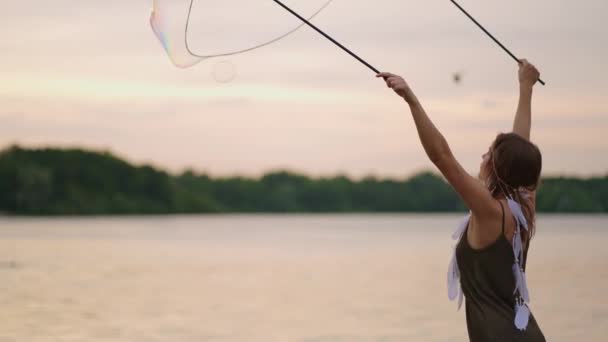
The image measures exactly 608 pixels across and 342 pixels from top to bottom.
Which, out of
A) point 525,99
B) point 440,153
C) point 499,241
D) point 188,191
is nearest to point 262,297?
point 525,99

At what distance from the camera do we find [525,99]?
15.3ft

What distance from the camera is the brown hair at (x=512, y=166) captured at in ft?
12.9

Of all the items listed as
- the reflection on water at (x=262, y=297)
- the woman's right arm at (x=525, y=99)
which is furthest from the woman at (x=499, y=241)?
the reflection on water at (x=262, y=297)

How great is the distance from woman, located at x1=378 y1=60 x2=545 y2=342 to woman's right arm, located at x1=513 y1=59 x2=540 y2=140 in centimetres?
50

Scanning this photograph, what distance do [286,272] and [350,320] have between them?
1106cm

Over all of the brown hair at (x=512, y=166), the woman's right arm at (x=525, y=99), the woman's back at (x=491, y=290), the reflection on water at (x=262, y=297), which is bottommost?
the reflection on water at (x=262, y=297)

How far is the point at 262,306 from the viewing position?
1773 centimetres

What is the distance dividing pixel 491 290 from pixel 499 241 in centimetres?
20

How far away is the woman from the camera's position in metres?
3.95

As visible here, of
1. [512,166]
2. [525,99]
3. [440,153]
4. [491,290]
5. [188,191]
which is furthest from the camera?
[188,191]

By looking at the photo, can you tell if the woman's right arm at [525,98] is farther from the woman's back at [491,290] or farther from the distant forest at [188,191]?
the distant forest at [188,191]

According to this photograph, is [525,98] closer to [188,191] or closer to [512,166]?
[512,166]

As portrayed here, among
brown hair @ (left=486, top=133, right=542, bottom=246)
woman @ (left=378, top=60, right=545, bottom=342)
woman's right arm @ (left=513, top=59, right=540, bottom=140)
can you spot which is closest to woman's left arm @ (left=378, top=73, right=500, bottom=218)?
woman @ (left=378, top=60, right=545, bottom=342)

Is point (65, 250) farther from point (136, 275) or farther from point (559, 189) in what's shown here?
point (559, 189)
